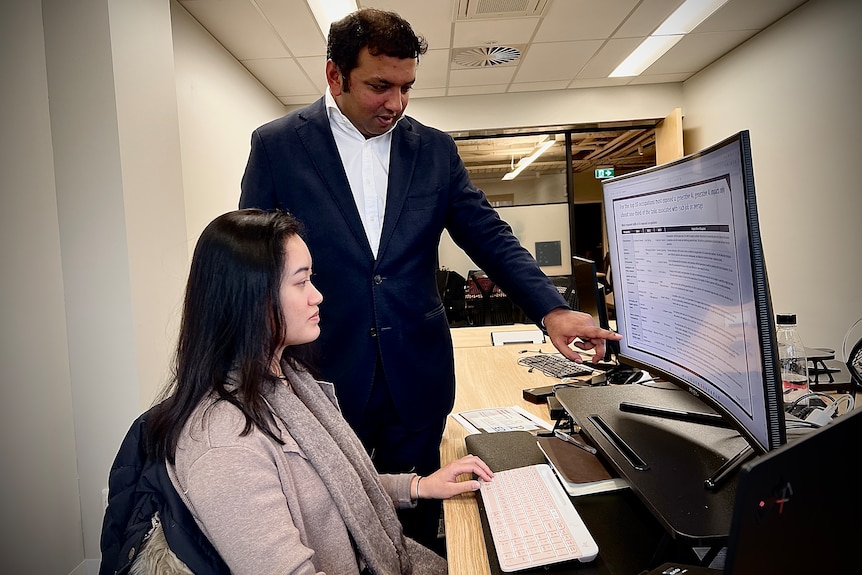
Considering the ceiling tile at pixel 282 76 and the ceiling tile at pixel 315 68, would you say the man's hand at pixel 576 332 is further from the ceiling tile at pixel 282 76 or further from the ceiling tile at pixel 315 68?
the ceiling tile at pixel 282 76

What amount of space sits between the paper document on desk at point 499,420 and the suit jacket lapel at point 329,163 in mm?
489

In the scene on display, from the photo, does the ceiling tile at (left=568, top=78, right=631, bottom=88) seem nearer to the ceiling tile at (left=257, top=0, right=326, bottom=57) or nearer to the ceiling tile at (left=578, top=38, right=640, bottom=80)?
the ceiling tile at (left=578, top=38, right=640, bottom=80)

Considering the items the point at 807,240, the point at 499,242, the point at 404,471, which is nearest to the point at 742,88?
the point at 807,240

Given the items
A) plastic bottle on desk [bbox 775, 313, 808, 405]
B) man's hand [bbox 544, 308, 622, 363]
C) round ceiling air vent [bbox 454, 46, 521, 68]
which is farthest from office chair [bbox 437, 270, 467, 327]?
man's hand [bbox 544, 308, 622, 363]

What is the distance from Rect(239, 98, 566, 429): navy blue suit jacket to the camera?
1.32 m

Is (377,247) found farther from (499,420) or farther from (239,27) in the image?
(239,27)

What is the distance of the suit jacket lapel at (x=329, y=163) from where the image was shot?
4.35ft

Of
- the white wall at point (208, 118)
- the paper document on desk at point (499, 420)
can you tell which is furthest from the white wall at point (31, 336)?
the paper document on desk at point (499, 420)

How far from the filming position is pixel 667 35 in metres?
4.14

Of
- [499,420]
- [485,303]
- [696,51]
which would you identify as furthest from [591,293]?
[485,303]

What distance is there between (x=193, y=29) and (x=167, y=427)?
325 centimetres

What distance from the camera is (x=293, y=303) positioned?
966mm

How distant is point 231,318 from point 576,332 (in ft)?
2.28

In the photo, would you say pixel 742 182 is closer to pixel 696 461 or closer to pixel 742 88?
pixel 696 461
